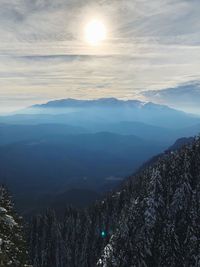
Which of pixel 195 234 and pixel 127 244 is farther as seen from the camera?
pixel 127 244

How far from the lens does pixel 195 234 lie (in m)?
39.2

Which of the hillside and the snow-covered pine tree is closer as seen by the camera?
the snow-covered pine tree

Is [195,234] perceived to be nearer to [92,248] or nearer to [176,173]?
[176,173]

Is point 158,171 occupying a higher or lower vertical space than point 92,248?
higher

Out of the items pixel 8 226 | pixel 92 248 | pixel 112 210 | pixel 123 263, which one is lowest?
pixel 92 248

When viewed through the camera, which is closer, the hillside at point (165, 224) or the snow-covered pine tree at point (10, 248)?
the snow-covered pine tree at point (10, 248)

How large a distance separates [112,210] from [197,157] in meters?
69.2

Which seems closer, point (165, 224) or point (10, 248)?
point (10, 248)

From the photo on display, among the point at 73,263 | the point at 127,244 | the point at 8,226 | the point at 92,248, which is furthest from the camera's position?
the point at 73,263

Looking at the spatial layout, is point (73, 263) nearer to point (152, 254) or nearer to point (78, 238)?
point (78, 238)

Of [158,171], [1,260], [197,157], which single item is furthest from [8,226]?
[197,157]

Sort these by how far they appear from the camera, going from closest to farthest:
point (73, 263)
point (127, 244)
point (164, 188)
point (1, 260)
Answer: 1. point (1, 260)
2. point (127, 244)
3. point (164, 188)
4. point (73, 263)

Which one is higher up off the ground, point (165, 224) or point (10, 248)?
point (10, 248)

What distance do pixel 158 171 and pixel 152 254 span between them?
11655 millimetres
